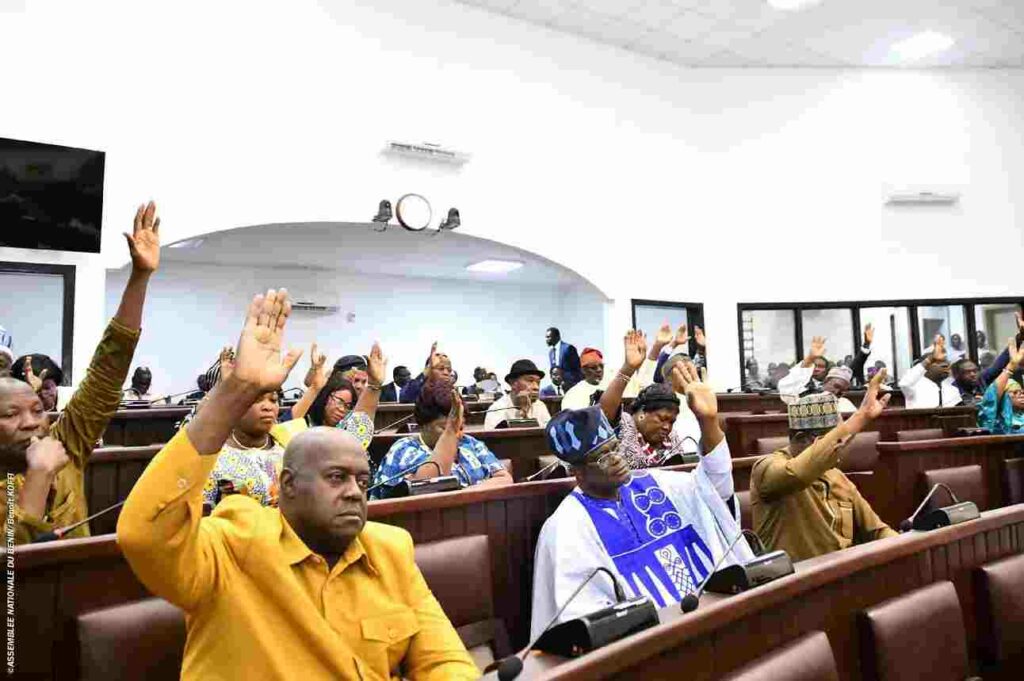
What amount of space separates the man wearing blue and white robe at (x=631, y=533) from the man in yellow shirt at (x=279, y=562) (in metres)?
0.59

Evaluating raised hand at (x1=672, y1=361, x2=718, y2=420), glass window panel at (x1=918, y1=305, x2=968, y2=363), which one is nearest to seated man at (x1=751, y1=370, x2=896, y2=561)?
raised hand at (x1=672, y1=361, x2=718, y2=420)

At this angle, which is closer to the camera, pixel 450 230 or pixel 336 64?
pixel 336 64

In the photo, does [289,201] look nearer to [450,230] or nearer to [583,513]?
[450,230]

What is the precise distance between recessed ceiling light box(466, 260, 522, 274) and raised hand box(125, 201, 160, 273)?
8.32 m

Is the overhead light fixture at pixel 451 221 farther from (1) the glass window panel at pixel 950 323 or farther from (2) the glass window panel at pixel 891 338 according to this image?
(1) the glass window panel at pixel 950 323

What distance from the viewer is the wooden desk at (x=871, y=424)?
5035mm

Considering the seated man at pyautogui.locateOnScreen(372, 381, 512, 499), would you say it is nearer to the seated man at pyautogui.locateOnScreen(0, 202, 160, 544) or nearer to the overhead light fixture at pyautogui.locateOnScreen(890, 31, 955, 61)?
the seated man at pyautogui.locateOnScreen(0, 202, 160, 544)

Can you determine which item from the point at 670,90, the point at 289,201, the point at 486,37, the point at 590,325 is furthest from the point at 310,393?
the point at 590,325

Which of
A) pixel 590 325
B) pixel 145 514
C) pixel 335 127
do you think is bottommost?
pixel 145 514

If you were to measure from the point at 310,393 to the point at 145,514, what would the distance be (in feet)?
9.06

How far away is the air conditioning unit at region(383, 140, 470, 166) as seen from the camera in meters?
7.44

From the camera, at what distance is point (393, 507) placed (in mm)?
2211

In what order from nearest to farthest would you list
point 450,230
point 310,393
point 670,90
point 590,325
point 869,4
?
point 310,393 < point 450,230 < point 869,4 < point 670,90 < point 590,325

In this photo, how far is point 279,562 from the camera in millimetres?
1438
